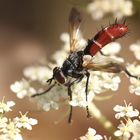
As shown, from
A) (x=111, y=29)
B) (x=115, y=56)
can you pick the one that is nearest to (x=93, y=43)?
(x=111, y=29)

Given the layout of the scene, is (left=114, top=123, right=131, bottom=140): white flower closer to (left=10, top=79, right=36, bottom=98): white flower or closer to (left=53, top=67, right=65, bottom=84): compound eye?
(left=53, top=67, right=65, bottom=84): compound eye

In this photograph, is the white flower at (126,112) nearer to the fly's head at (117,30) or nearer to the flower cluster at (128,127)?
the flower cluster at (128,127)

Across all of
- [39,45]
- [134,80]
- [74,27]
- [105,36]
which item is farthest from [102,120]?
[39,45]

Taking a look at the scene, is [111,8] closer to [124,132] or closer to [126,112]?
[126,112]

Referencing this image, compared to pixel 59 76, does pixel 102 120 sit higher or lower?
lower

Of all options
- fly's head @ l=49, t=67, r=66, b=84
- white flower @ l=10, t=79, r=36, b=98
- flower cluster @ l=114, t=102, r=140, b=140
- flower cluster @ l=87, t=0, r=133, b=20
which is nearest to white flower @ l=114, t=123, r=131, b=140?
flower cluster @ l=114, t=102, r=140, b=140

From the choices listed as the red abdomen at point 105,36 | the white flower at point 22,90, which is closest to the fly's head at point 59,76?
the red abdomen at point 105,36
